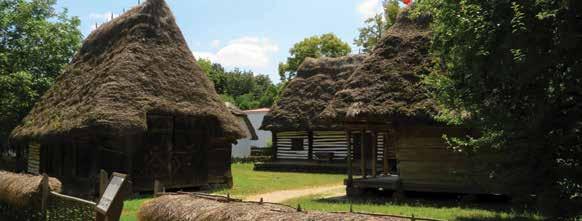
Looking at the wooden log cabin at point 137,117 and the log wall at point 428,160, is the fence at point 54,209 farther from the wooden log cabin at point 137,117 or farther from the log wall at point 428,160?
the log wall at point 428,160

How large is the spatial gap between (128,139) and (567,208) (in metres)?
12.5

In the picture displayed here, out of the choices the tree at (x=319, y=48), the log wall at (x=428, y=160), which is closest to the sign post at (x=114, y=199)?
the log wall at (x=428, y=160)

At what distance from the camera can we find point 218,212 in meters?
6.33

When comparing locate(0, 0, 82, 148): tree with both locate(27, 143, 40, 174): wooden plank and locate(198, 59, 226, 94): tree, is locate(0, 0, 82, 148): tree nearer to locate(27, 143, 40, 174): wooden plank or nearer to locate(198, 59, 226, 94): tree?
locate(27, 143, 40, 174): wooden plank

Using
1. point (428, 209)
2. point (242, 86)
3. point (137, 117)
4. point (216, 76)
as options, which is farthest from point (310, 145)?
point (242, 86)

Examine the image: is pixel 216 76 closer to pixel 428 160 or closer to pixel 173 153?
pixel 173 153

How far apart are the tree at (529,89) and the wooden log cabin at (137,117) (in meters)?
10.2

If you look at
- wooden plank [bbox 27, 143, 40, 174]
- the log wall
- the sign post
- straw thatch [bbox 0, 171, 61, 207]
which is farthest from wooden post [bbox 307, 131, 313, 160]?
the sign post

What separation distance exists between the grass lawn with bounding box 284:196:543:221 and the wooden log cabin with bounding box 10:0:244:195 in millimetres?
4605

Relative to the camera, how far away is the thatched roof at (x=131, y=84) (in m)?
16.1

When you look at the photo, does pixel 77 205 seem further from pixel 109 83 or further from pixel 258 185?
pixel 258 185

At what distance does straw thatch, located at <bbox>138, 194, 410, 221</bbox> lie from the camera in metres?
5.38

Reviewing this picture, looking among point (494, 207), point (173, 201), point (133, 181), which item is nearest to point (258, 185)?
point (133, 181)

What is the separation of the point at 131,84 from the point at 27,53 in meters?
10.0
